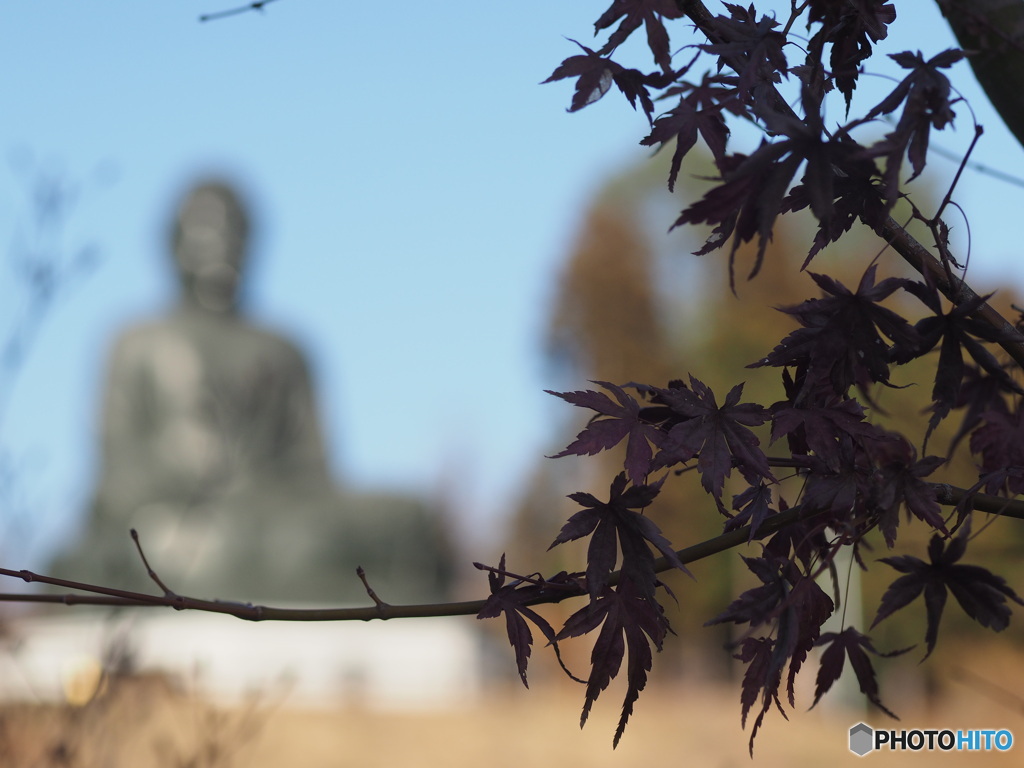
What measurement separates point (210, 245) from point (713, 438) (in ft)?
39.5


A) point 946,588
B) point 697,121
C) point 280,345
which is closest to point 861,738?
point 946,588

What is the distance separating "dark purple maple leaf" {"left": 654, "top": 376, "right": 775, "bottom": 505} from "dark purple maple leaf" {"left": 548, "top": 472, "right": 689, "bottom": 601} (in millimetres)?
44

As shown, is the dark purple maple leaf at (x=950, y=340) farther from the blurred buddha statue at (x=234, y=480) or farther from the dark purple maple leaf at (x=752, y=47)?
the blurred buddha statue at (x=234, y=480)

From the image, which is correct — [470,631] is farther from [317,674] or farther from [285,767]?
[285,767]

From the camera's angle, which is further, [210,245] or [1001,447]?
[210,245]

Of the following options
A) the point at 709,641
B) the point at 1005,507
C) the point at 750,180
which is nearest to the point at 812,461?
the point at 1005,507

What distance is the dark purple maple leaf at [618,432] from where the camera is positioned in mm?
1037

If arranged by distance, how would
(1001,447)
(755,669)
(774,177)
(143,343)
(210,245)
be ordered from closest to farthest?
(774,177) < (755,669) < (1001,447) < (143,343) < (210,245)

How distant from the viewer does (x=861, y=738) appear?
360 cm

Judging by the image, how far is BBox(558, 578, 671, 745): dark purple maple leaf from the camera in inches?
40.6

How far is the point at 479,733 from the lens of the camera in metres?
6.94

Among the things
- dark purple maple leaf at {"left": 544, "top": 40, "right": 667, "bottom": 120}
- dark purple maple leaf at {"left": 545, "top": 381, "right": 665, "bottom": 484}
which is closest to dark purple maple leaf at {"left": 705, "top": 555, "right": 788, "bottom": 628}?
dark purple maple leaf at {"left": 545, "top": 381, "right": 665, "bottom": 484}

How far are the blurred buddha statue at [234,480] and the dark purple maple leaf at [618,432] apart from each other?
34.6ft

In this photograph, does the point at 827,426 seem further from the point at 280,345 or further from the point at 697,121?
the point at 280,345
